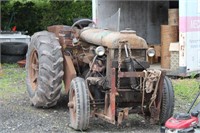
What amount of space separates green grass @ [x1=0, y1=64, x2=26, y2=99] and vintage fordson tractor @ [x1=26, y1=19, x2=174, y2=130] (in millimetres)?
2147

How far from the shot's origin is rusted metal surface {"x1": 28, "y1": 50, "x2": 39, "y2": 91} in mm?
9039

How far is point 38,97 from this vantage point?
8.53 meters

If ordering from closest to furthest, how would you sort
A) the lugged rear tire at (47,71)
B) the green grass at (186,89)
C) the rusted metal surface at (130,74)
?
1. the rusted metal surface at (130,74)
2. the lugged rear tire at (47,71)
3. the green grass at (186,89)

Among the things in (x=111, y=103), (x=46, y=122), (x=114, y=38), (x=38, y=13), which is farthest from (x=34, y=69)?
(x=38, y=13)

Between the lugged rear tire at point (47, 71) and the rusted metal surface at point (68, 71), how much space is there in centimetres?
12

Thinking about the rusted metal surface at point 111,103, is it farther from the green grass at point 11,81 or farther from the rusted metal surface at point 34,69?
the green grass at point 11,81

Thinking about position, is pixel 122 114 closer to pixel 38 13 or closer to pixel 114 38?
pixel 114 38

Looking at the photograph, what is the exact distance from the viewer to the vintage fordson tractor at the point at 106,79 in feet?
23.4

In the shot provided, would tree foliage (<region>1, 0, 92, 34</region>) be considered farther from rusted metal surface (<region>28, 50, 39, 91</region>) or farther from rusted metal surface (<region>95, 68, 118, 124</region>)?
rusted metal surface (<region>95, 68, 118, 124</region>)

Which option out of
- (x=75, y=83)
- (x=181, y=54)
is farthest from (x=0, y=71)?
(x=75, y=83)

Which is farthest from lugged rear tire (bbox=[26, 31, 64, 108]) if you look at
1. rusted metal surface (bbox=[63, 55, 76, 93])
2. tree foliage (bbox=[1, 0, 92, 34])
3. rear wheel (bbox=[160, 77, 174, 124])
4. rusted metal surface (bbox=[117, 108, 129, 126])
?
tree foliage (bbox=[1, 0, 92, 34])

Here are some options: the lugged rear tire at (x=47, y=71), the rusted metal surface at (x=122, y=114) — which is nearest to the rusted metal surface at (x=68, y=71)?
the lugged rear tire at (x=47, y=71)

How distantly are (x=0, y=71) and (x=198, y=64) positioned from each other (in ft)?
16.9

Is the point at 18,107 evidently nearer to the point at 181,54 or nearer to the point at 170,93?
the point at 170,93
